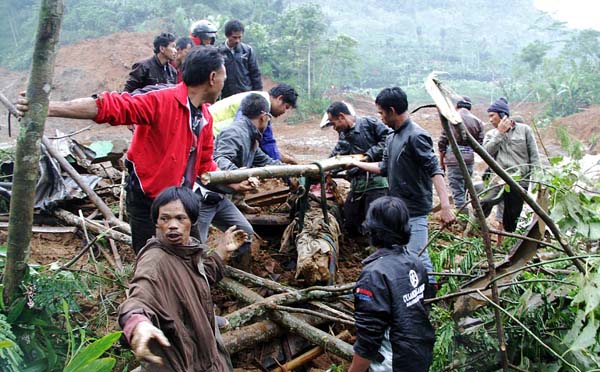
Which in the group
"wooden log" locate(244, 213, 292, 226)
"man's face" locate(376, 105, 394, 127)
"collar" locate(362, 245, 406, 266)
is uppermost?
"man's face" locate(376, 105, 394, 127)

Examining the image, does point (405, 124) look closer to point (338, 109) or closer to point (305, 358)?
point (338, 109)

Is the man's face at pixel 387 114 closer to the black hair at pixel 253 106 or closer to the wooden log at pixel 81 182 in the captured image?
the black hair at pixel 253 106

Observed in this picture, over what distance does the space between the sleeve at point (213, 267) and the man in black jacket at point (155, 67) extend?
353 centimetres

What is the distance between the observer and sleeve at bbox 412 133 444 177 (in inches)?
166

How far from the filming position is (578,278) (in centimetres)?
271

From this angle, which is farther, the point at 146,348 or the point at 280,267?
the point at 280,267

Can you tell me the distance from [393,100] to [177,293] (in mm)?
2426

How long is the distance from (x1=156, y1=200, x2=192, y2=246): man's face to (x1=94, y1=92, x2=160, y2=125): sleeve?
24.6 inches

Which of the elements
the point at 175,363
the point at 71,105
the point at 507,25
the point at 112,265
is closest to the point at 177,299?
the point at 175,363

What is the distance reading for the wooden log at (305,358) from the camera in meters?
3.97

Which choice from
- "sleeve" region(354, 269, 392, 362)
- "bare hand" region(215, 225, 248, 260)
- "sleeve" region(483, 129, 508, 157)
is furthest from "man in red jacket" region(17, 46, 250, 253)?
"sleeve" region(483, 129, 508, 157)

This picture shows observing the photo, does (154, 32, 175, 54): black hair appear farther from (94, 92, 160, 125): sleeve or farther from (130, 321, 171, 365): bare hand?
(130, 321, 171, 365): bare hand

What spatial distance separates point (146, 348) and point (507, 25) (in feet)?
154

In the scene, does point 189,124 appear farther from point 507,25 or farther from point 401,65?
point 507,25
